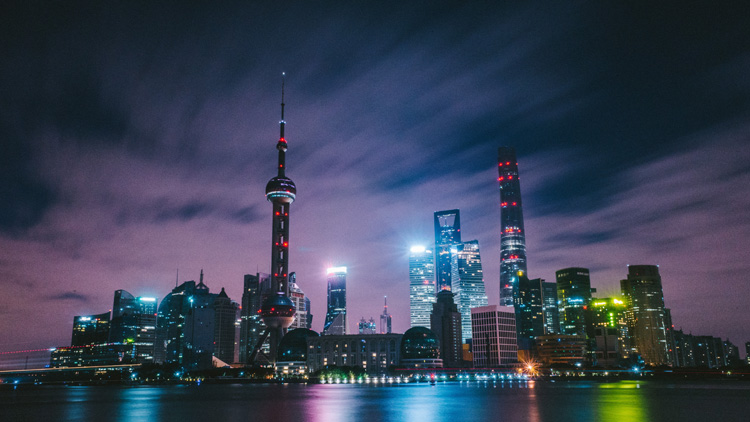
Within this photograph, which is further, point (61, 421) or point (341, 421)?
point (61, 421)

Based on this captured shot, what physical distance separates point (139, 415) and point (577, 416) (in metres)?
64.0

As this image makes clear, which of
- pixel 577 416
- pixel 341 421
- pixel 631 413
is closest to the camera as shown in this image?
pixel 341 421

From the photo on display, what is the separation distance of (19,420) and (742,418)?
101m

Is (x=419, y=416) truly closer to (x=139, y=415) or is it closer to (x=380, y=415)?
(x=380, y=415)

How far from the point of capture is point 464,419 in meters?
66.9

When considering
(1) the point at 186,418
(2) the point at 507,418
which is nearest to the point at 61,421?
(1) the point at 186,418

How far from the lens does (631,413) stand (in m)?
75.9

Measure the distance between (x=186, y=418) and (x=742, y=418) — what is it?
76.3 m

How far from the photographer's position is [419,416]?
71812mm

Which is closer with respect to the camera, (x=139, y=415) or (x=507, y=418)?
(x=507, y=418)

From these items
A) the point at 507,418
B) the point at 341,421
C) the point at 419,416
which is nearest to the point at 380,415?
the point at 419,416

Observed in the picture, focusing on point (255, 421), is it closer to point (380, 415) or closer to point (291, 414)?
point (291, 414)

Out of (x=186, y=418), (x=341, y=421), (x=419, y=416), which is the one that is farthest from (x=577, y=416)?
(x=186, y=418)

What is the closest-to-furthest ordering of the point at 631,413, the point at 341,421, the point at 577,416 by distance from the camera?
1. the point at 341,421
2. the point at 577,416
3. the point at 631,413
